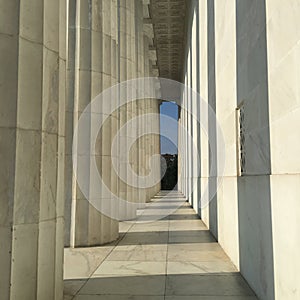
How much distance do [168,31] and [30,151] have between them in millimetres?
28100

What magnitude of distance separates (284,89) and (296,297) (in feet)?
8.65

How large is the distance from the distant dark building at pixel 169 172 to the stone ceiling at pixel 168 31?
21.6 metres

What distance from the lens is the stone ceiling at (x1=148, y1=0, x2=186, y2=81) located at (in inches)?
1055

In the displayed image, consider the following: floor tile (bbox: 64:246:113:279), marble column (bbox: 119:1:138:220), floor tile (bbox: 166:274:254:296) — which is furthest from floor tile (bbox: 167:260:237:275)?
marble column (bbox: 119:1:138:220)

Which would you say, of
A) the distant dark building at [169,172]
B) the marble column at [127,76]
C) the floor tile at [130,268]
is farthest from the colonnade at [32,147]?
the distant dark building at [169,172]

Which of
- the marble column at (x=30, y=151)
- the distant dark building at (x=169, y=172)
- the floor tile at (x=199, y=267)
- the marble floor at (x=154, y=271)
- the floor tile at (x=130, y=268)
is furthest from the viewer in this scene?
the distant dark building at (x=169, y=172)

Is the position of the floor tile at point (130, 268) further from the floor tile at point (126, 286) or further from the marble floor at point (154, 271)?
the floor tile at point (126, 286)

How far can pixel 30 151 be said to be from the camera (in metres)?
4.95

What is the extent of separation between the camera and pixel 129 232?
517 inches

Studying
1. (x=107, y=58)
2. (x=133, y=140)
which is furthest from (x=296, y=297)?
(x=133, y=140)

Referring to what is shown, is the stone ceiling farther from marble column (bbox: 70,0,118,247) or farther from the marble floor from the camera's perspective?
the marble floor

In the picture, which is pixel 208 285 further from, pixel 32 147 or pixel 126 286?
pixel 32 147

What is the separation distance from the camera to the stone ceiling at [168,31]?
87.9 ft

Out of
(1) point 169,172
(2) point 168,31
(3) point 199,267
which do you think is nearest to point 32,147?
(3) point 199,267
